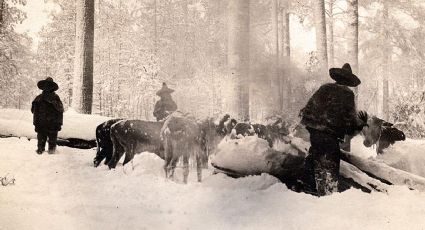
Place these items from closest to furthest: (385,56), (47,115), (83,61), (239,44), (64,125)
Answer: (47,115)
(64,125)
(239,44)
(83,61)
(385,56)

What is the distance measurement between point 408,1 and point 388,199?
13021 millimetres

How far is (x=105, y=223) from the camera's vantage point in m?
5.07

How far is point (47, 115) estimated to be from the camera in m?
9.59

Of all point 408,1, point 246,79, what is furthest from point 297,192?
point 408,1

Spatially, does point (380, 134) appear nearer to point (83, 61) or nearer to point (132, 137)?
point (132, 137)

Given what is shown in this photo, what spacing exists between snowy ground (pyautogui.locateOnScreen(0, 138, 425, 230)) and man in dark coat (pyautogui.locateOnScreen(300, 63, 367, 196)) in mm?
337

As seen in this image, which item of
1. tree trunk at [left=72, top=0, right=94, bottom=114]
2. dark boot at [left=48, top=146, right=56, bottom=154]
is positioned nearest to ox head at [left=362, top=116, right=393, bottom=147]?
dark boot at [left=48, top=146, right=56, bottom=154]

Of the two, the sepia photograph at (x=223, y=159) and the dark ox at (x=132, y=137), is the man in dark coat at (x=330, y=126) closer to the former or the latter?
the sepia photograph at (x=223, y=159)

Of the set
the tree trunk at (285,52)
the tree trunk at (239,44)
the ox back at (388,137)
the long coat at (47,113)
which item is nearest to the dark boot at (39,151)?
the long coat at (47,113)

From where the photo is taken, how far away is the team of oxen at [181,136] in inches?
304

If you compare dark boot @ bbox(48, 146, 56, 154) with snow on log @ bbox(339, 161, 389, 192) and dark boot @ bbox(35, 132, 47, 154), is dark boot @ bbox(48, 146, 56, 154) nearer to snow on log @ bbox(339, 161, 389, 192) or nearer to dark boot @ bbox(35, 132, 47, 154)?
dark boot @ bbox(35, 132, 47, 154)

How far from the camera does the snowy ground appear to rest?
16.6 feet

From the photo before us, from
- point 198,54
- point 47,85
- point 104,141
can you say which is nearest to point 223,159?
point 104,141

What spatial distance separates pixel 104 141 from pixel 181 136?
1890mm
